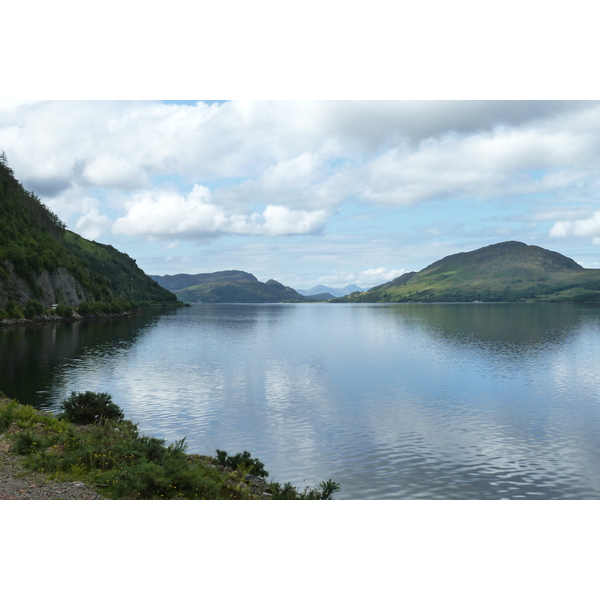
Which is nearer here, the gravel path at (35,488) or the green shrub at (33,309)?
the gravel path at (35,488)

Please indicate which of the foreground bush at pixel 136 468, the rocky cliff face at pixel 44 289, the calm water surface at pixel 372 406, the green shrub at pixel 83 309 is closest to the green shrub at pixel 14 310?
the rocky cliff face at pixel 44 289

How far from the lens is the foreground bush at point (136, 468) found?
18672 millimetres

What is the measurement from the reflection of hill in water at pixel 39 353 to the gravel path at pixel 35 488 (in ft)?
79.3

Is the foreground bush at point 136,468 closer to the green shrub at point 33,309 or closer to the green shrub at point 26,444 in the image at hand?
the green shrub at point 26,444

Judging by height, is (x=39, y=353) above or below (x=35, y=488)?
below

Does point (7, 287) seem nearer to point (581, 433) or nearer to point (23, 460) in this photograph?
point (23, 460)

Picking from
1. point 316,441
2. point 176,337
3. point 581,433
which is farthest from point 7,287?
point 581,433

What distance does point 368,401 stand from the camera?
46.6 metres

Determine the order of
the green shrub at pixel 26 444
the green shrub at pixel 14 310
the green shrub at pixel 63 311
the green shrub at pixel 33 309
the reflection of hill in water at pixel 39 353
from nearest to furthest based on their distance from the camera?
the green shrub at pixel 26 444
the reflection of hill in water at pixel 39 353
the green shrub at pixel 14 310
the green shrub at pixel 33 309
the green shrub at pixel 63 311

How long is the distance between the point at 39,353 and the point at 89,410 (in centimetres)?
5008

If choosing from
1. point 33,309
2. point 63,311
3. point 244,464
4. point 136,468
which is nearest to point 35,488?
point 136,468

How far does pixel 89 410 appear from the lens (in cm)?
3403

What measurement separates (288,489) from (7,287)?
154 metres

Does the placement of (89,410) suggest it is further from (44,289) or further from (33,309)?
(44,289)
